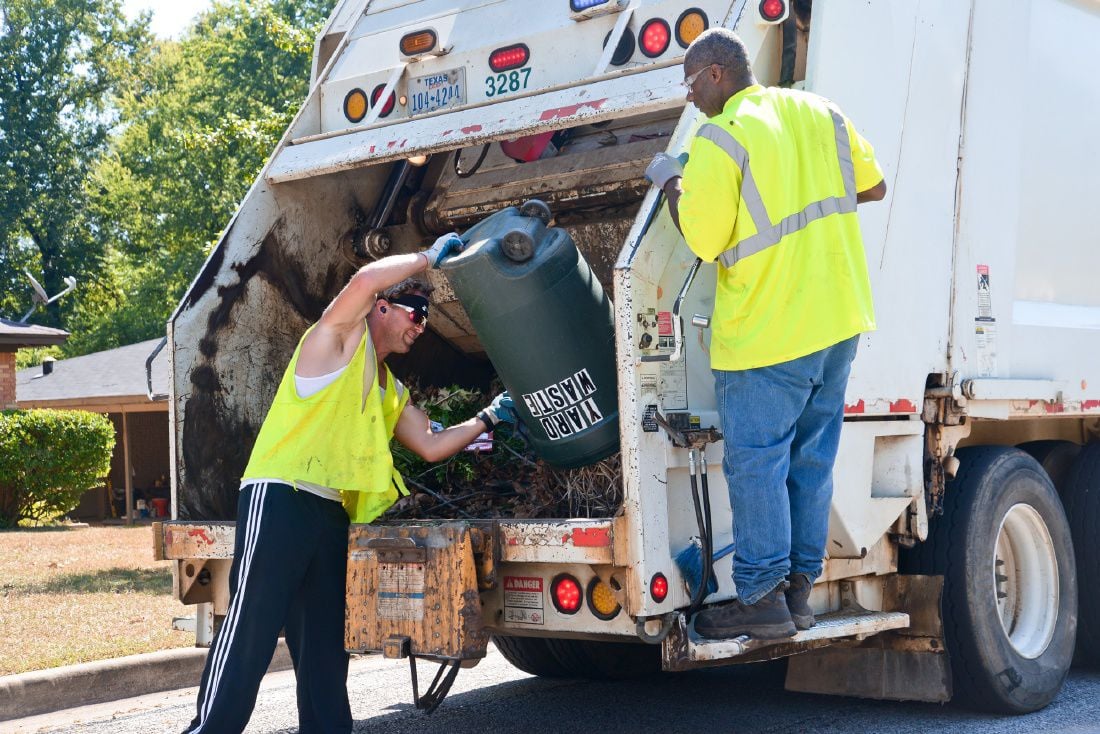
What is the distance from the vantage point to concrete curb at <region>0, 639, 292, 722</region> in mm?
5738

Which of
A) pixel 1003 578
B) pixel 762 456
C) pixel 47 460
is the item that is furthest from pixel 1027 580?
pixel 47 460

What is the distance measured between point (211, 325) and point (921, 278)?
2.60m

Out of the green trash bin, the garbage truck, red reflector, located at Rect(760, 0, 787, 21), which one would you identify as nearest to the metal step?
the garbage truck

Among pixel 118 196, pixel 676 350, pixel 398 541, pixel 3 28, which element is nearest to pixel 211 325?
pixel 398 541

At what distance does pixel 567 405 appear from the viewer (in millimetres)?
4117

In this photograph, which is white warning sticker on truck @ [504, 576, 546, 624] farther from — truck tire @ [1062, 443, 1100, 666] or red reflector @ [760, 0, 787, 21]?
truck tire @ [1062, 443, 1100, 666]

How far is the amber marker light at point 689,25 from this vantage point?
14.5 ft

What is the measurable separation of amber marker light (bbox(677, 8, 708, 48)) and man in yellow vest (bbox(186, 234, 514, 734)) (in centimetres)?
104

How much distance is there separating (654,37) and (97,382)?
17.9 meters

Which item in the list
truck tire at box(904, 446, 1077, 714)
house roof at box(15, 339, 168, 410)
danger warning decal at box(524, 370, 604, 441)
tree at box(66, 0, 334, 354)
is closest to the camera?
danger warning decal at box(524, 370, 604, 441)

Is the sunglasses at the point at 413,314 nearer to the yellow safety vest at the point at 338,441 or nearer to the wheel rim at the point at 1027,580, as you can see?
the yellow safety vest at the point at 338,441

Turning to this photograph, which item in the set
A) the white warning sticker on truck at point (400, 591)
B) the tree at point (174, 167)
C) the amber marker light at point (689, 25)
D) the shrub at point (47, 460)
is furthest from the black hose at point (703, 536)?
the tree at point (174, 167)

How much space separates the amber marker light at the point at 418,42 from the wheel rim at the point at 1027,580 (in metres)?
2.88

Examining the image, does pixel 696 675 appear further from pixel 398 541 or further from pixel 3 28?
pixel 3 28
